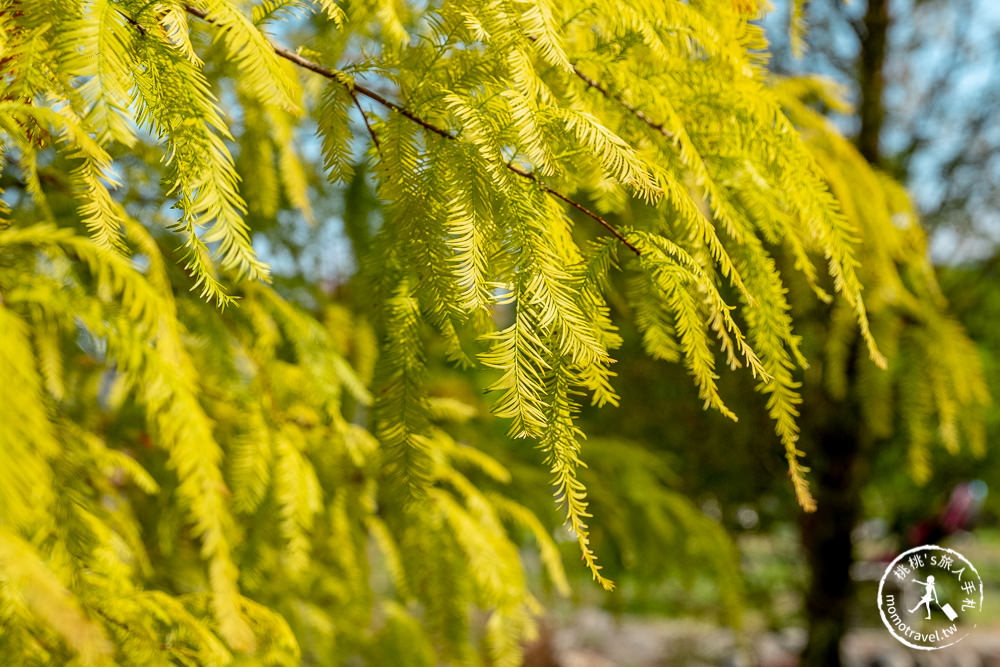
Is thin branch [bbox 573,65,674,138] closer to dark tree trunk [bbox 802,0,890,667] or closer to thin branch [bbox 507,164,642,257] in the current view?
thin branch [bbox 507,164,642,257]

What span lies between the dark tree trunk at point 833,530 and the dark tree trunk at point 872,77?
45.5 inches

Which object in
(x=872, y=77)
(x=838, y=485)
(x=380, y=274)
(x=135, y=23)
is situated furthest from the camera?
(x=838, y=485)

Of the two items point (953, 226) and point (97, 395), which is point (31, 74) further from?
point (953, 226)

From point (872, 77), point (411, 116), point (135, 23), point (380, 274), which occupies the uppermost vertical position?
point (135, 23)

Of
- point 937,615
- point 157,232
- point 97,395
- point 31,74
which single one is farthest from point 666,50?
point 937,615

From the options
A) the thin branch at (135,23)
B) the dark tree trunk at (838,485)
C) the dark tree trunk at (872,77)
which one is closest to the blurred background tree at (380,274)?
the thin branch at (135,23)

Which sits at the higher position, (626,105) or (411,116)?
(411,116)

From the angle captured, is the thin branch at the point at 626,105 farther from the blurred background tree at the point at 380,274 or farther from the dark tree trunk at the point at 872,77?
the dark tree trunk at the point at 872,77

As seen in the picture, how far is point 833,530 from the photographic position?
10.7 feet

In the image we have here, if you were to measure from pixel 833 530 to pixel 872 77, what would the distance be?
200cm

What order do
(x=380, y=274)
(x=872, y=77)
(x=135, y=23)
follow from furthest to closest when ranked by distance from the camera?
(x=872, y=77)
(x=380, y=274)
(x=135, y=23)

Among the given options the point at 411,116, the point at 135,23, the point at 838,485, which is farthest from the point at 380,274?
the point at 838,485

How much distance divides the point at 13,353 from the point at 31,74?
31 centimetres

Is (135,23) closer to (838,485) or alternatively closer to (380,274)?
(380,274)
